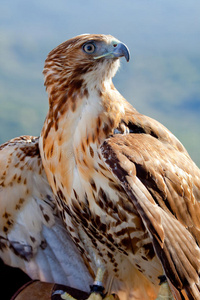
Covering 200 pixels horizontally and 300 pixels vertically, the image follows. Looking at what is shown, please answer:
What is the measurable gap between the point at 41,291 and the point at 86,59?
186cm

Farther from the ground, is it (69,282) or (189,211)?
(189,211)

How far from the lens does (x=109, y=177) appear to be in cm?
279

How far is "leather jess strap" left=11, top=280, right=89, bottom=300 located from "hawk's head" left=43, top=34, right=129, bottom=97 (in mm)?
1640

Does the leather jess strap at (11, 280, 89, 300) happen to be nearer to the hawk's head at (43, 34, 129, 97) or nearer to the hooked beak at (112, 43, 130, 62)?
the hawk's head at (43, 34, 129, 97)

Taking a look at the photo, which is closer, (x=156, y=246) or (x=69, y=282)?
(x=156, y=246)

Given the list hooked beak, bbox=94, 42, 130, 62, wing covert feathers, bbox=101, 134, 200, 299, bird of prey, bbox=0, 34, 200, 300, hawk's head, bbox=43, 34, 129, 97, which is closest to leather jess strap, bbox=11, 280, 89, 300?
bird of prey, bbox=0, 34, 200, 300

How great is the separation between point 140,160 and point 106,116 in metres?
0.42

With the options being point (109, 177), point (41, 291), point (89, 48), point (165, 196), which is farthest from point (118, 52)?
point (41, 291)

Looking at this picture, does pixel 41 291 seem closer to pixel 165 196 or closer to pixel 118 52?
pixel 165 196

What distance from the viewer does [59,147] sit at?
2.99 metres

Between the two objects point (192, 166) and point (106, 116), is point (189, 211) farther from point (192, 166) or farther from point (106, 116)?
point (106, 116)

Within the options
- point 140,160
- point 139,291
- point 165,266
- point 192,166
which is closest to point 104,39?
point 140,160

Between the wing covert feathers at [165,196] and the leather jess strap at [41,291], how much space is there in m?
1.25

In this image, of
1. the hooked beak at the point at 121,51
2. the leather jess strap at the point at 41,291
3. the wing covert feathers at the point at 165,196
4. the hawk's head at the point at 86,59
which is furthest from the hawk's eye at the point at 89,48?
the leather jess strap at the point at 41,291
